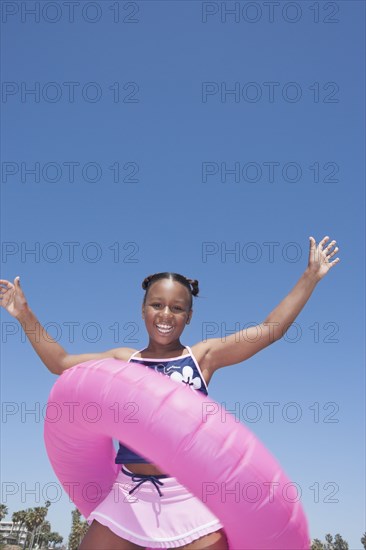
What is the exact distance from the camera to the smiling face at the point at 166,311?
4.44 metres

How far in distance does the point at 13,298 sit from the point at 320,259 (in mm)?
2718

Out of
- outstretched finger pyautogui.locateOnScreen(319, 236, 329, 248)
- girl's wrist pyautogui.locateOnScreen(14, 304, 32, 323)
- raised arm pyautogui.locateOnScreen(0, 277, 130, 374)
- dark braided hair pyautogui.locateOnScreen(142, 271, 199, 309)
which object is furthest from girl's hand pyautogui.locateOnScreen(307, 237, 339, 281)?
girl's wrist pyautogui.locateOnScreen(14, 304, 32, 323)

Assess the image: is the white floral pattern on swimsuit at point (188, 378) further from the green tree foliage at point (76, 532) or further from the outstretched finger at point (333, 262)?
the green tree foliage at point (76, 532)

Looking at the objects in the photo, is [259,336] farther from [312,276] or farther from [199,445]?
[199,445]

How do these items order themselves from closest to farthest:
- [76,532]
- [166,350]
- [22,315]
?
[166,350], [22,315], [76,532]

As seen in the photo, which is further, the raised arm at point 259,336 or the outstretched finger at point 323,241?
the outstretched finger at point 323,241

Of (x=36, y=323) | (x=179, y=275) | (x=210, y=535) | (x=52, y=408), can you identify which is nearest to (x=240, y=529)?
(x=210, y=535)

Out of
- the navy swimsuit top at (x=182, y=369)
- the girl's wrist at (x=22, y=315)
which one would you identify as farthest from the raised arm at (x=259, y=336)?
the girl's wrist at (x=22, y=315)

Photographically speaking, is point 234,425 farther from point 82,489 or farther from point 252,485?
point 82,489

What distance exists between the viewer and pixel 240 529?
3.49 meters

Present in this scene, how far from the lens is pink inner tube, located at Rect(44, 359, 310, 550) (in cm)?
345

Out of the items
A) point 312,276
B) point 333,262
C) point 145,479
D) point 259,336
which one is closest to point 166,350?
point 259,336

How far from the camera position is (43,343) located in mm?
4734

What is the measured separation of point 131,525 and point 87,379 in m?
1.05
